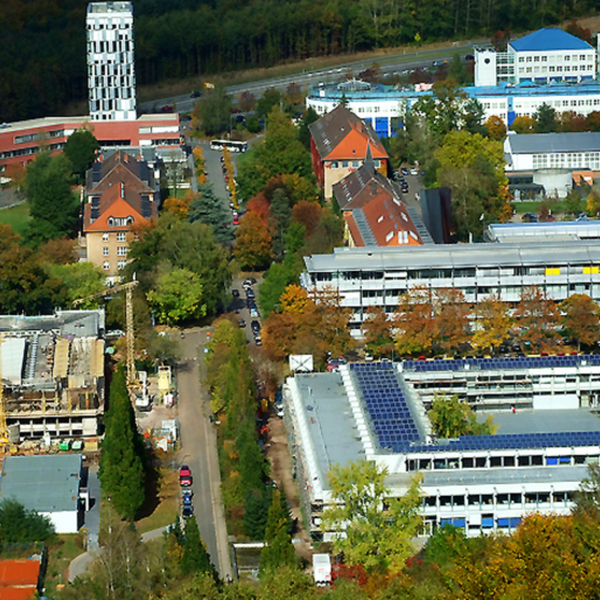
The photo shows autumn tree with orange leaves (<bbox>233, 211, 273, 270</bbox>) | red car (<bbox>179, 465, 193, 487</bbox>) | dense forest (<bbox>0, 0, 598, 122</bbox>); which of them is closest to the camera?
red car (<bbox>179, 465, 193, 487</bbox>)

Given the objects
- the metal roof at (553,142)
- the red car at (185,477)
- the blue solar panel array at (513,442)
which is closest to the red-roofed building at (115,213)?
the red car at (185,477)

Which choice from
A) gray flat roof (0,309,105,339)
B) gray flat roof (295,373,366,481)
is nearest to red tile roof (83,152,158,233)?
gray flat roof (0,309,105,339)

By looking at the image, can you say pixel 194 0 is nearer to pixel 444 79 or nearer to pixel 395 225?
pixel 444 79

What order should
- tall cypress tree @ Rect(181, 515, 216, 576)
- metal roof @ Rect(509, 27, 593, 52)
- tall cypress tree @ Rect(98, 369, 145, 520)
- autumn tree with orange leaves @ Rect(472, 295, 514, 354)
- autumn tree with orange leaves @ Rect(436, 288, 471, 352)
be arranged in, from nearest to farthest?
1. tall cypress tree @ Rect(181, 515, 216, 576)
2. tall cypress tree @ Rect(98, 369, 145, 520)
3. autumn tree with orange leaves @ Rect(472, 295, 514, 354)
4. autumn tree with orange leaves @ Rect(436, 288, 471, 352)
5. metal roof @ Rect(509, 27, 593, 52)

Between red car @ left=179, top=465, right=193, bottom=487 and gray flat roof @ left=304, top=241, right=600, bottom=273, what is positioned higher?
gray flat roof @ left=304, top=241, right=600, bottom=273

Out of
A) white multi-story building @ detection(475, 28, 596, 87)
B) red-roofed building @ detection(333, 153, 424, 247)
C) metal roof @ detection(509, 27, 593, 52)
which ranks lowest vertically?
red-roofed building @ detection(333, 153, 424, 247)

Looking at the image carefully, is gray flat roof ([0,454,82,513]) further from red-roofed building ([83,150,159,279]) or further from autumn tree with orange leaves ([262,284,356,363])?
red-roofed building ([83,150,159,279])

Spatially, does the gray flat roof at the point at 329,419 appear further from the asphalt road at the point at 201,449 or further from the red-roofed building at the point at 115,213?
the red-roofed building at the point at 115,213
